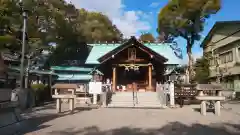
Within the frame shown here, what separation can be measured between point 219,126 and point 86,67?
21.0 meters

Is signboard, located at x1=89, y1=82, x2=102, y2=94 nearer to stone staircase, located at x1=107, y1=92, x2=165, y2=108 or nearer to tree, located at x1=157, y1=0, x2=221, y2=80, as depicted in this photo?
stone staircase, located at x1=107, y1=92, x2=165, y2=108

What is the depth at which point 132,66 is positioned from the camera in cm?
2619

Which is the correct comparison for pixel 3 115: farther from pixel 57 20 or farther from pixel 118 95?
pixel 57 20

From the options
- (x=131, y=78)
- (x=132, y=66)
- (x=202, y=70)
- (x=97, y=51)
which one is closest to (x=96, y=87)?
(x=132, y=66)

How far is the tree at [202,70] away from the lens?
3712 centimetres

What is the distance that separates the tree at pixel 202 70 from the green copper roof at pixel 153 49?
9.71m

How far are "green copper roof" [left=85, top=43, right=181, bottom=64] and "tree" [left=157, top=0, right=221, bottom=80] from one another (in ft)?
26.8

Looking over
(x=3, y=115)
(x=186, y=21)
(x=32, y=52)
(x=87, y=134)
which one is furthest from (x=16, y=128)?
(x=186, y=21)

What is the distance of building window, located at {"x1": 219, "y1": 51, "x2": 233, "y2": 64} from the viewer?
30684mm

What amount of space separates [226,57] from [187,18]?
789 centimetres

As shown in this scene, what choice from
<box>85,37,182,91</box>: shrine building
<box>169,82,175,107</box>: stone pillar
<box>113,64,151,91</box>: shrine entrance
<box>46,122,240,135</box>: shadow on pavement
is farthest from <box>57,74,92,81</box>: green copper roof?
<box>46,122,240,135</box>: shadow on pavement

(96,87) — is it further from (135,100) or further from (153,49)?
(153,49)

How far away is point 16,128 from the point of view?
32.5ft

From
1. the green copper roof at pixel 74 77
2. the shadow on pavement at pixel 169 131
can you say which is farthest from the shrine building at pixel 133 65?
the shadow on pavement at pixel 169 131
